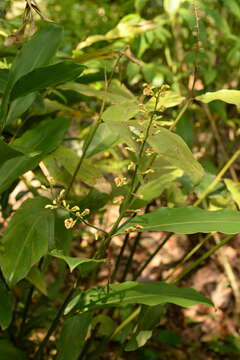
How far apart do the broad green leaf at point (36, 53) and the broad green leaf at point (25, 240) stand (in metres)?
0.17

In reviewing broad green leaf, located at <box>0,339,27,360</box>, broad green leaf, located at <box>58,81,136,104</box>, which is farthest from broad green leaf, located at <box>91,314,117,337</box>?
broad green leaf, located at <box>58,81,136,104</box>

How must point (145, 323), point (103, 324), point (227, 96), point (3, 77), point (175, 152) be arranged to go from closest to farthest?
point (175, 152) < point (227, 96) < point (3, 77) < point (145, 323) < point (103, 324)

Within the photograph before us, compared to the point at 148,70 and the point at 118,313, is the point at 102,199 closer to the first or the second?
the point at 148,70

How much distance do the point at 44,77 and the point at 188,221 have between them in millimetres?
297

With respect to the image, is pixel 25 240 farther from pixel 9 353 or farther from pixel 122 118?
pixel 9 353

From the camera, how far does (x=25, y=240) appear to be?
0.84 metres

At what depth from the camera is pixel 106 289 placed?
0.88 meters

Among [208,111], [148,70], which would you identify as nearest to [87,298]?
[148,70]

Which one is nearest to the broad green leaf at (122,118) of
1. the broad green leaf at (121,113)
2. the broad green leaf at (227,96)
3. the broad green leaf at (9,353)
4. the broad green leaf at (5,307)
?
the broad green leaf at (121,113)

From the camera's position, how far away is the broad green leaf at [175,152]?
0.72 meters

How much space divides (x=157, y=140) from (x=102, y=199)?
0.32 meters

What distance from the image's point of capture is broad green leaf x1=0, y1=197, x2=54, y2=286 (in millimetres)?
803

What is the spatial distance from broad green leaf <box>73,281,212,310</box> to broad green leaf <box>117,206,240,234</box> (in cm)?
12

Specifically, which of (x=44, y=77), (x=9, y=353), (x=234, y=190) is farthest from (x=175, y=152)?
(x=9, y=353)
